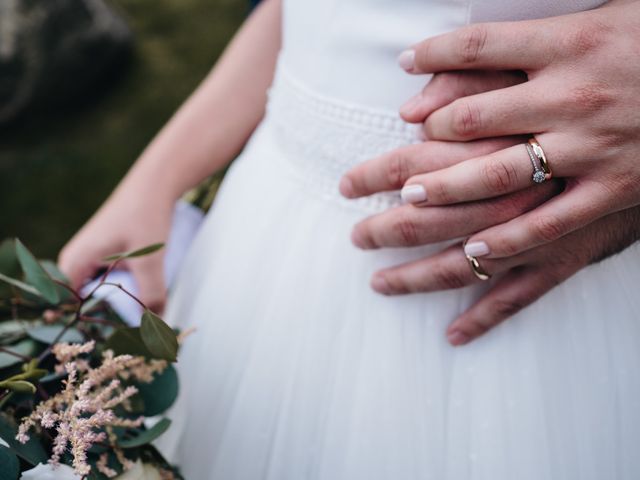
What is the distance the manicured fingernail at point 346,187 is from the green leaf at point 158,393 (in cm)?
36

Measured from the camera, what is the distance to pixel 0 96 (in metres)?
3.58

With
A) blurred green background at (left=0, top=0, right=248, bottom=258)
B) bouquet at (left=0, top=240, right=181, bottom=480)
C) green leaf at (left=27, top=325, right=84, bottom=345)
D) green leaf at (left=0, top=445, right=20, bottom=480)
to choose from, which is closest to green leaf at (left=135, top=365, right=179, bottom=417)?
bouquet at (left=0, top=240, right=181, bottom=480)

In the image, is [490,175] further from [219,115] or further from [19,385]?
[219,115]

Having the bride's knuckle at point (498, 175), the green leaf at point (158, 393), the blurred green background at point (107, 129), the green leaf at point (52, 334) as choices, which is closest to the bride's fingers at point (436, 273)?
the bride's knuckle at point (498, 175)

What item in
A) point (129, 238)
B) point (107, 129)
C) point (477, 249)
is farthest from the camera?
point (107, 129)

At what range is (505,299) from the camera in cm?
89

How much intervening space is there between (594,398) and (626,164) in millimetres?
338

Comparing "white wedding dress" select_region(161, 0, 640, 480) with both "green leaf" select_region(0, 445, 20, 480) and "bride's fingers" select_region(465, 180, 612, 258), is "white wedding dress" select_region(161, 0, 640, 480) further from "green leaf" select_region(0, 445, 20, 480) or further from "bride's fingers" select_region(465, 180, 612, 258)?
"green leaf" select_region(0, 445, 20, 480)

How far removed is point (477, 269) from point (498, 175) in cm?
14

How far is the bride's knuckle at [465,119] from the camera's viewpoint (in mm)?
820

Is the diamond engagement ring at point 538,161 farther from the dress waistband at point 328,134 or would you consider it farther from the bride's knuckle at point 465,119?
the dress waistband at point 328,134

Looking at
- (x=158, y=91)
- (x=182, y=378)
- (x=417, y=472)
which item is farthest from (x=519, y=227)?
(x=158, y=91)

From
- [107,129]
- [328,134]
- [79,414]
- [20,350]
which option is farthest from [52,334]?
[107,129]

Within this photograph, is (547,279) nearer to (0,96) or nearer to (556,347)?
(556,347)
